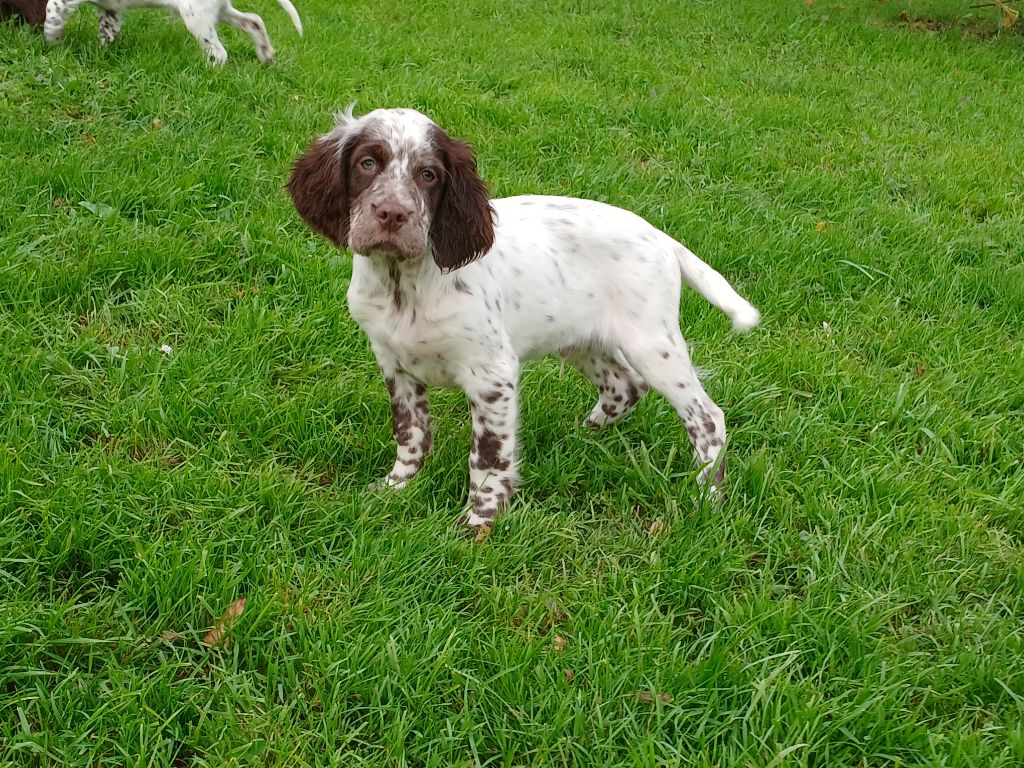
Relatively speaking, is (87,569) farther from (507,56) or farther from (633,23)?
(633,23)

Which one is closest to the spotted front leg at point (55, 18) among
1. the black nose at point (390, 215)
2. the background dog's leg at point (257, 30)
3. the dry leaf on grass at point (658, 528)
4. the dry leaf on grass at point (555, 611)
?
the background dog's leg at point (257, 30)

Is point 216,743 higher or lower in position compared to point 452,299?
lower

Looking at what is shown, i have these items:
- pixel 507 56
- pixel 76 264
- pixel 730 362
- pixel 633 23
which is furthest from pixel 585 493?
pixel 633 23

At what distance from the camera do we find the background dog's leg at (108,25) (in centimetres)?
672

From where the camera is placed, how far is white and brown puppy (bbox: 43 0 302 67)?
6559 mm

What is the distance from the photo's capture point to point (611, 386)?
12.5 feet

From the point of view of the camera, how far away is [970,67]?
9023 millimetres

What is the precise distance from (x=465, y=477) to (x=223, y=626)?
115cm

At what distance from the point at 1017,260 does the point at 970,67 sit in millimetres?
4764

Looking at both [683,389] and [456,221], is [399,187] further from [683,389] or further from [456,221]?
[683,389]

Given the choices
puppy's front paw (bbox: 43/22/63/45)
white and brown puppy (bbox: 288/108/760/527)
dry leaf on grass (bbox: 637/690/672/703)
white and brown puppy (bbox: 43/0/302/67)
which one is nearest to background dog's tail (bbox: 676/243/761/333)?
white and brown puppy (bbox: 288/108/760/527)

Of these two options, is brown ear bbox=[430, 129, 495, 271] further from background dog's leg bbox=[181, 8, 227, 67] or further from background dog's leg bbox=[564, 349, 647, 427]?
background dog's leg bbox=[181, 8, 227, 67]

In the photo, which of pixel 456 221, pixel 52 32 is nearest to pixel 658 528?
pixel 456 221

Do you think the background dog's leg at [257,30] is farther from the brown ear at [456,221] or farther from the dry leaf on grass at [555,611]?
the dry leaf on grass at [555,611]
